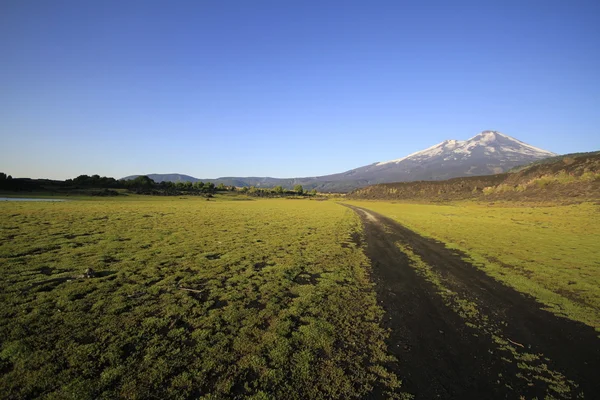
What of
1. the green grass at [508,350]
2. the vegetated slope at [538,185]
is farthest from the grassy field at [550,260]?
the vegetated slope at [538,185]

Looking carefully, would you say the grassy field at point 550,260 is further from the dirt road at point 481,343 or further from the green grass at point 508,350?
the green grass at point 508,350

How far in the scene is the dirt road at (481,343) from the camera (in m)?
5.96

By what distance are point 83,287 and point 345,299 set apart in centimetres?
1045

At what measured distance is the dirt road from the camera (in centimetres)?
596

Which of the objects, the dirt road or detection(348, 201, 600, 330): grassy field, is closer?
the dirt road

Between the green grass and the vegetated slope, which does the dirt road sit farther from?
the vegetated slope

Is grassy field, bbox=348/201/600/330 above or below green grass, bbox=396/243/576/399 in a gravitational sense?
below

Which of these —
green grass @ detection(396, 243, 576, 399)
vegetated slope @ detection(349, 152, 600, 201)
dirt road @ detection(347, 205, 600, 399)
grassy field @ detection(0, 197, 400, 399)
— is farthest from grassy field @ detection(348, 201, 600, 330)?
vegetated slope @ detection(349, 152, 600, 201)

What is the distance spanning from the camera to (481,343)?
7.66 meters

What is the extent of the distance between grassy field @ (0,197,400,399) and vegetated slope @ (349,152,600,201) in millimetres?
65842

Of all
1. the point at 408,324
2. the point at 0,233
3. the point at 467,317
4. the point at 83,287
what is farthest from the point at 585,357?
the point at 0,233

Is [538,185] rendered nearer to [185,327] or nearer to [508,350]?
[508,350]

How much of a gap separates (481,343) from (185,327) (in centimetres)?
878

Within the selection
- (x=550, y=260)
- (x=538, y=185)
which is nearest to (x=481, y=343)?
(x=550, y=260)
